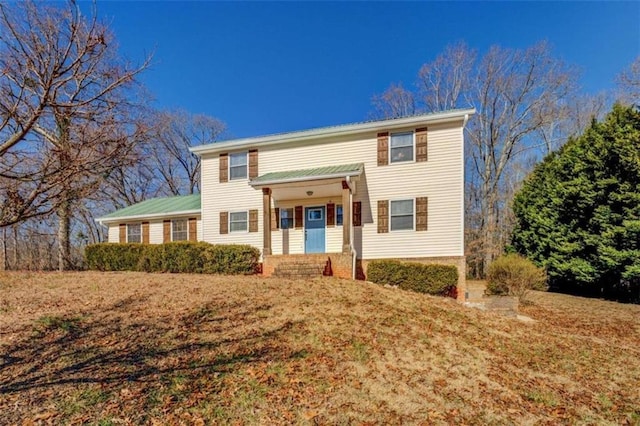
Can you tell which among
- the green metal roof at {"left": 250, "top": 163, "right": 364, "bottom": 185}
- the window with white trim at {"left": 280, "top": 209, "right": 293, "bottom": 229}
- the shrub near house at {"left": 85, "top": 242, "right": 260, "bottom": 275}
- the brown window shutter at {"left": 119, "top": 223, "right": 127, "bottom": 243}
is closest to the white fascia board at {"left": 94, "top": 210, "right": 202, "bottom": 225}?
the brown window shutter at {"left": 119, "top": 223, "right": 127, "bottom": 243}

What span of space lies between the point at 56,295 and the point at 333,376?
7.00 m

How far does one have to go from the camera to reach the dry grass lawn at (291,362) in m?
4.01

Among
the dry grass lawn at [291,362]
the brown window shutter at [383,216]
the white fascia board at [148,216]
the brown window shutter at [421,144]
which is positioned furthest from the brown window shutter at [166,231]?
the brown window shutter at [421,144]

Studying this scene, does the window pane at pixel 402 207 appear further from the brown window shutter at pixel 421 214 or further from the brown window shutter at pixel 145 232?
the brown window shutter at pixel 145 232

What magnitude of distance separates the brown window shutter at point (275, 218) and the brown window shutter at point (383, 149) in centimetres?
436

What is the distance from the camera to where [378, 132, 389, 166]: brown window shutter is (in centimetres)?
1274

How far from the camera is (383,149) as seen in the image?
12766mm

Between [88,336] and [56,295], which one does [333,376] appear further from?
[56,295]

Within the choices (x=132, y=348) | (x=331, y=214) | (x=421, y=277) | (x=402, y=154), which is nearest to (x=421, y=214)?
(x=402, y=154)

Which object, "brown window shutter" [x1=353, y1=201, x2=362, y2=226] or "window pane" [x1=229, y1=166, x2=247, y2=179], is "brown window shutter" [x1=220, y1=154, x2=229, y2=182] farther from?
"brown window shutter" [x1=353, y1=201, x2=362, y2=226]

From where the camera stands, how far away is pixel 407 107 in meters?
26.4

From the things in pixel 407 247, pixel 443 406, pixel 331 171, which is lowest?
pixel 443 406

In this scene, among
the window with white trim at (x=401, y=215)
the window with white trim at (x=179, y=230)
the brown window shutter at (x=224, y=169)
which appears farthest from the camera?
the window with white trim at (x=179, y=230)

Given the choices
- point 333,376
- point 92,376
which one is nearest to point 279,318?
point 333,376
